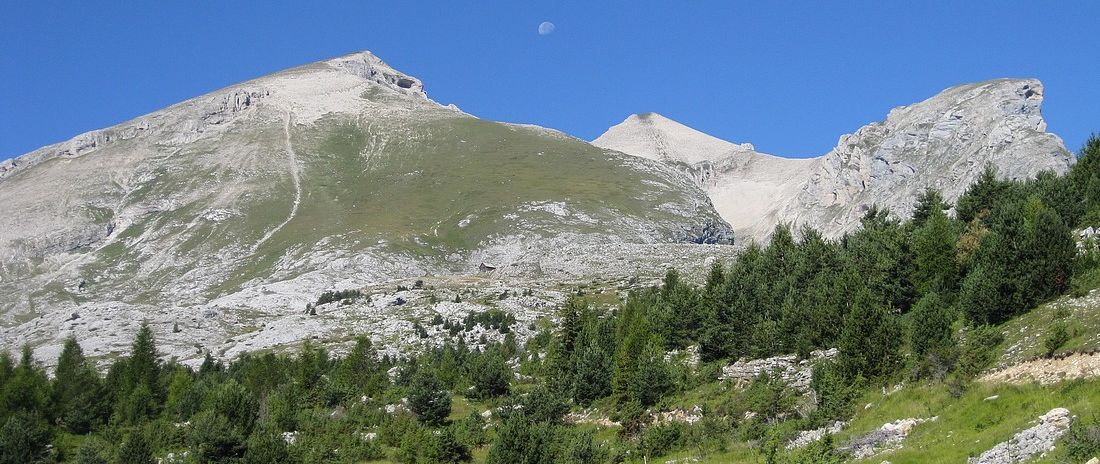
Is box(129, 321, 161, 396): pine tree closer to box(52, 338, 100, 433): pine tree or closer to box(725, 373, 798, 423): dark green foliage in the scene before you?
box(52, 338, 100, 433): pine tree

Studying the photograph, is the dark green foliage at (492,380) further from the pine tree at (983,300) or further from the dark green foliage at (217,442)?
the pine tree at (983,300)

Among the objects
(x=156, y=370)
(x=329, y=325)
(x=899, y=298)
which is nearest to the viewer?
(x=899, y=298)

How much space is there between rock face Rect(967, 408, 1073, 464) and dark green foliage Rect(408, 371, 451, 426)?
46447 mm

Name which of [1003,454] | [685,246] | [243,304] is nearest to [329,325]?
[243,304]

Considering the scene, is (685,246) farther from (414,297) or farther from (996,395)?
(996,395)

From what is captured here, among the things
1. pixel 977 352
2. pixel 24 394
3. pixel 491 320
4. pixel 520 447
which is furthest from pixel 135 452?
pixel 491 320

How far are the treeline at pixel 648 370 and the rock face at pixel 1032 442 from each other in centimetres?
506

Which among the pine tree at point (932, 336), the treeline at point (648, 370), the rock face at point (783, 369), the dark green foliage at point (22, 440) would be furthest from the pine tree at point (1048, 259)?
the dark green foliage at point (22, 440)

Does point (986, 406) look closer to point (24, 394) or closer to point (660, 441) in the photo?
point (660, 441)

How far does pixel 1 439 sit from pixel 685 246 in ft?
455

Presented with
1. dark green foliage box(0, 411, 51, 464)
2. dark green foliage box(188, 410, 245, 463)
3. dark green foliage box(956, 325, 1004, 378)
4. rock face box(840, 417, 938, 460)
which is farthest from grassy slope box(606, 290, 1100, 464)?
dark green foliage box(0, 411, 51, 464)

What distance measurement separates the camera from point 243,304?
17475cm

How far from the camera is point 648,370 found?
54.1m

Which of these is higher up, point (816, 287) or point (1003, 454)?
point (816, 287)
